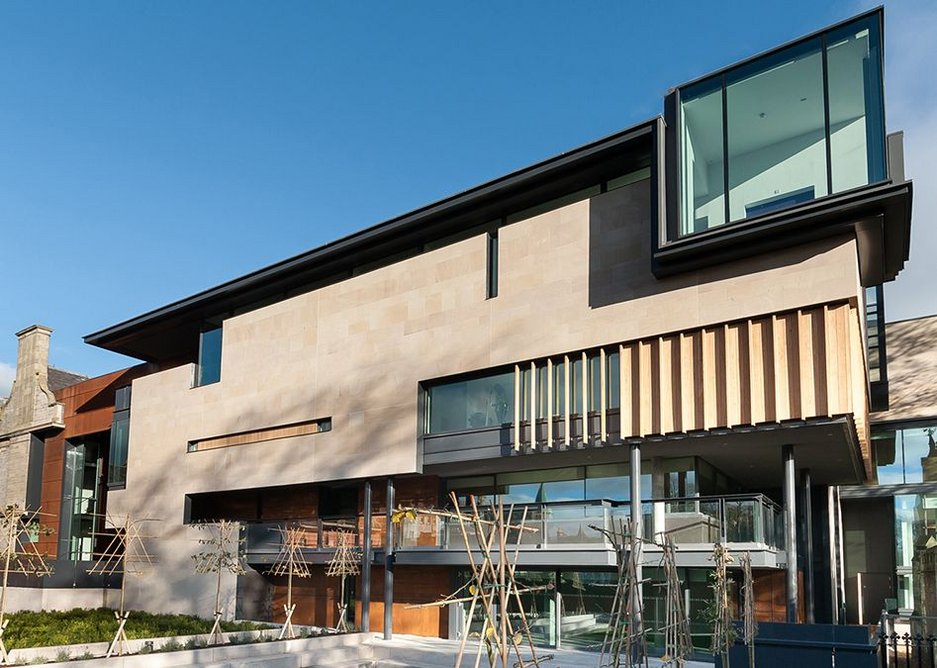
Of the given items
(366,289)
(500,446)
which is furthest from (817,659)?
(366,289)

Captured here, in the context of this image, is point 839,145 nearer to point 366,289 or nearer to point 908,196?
point 908,196

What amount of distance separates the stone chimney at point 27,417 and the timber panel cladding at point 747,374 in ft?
107

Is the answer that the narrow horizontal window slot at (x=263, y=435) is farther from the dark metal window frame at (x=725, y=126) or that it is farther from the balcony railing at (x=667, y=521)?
the dark metal window frame at (x=725, y=126)

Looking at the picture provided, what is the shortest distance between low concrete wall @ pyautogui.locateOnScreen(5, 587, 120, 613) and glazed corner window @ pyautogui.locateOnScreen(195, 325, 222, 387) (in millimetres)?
10040

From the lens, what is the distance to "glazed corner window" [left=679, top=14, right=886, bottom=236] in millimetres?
18406

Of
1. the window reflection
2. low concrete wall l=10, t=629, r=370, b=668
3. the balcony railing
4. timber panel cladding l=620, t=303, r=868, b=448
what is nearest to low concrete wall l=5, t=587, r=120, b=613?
low concrete wall l=10, t=629, r=370, b=668

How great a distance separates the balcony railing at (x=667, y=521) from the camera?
1906 cm

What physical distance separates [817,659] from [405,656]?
13.2 metres

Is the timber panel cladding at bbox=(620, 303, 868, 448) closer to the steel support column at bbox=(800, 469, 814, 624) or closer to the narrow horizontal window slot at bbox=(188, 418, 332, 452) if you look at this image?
the steel support column at bbox=(800, 469, 814, 624)

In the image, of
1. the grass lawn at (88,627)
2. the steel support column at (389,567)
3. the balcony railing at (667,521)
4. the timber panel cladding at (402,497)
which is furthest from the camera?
the timber panel cladding at (402,497)

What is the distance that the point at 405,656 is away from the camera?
23.3 meters

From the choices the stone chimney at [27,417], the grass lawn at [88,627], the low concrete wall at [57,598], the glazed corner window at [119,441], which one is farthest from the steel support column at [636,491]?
the stone chimney at [27,417]

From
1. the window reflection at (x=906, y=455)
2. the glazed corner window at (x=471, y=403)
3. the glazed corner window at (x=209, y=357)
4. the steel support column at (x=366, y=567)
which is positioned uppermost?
the glazed corner window at (x=209, y=357)

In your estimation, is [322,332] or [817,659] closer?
[817,659]
